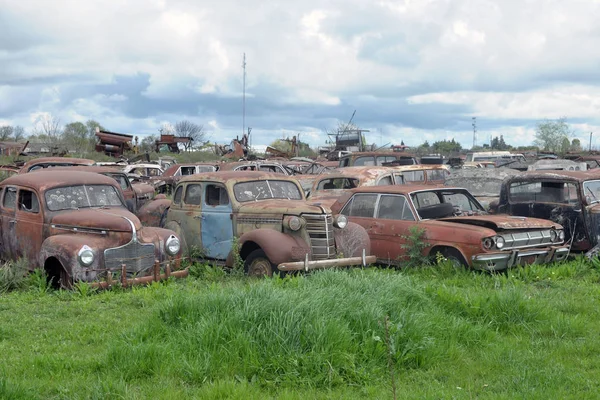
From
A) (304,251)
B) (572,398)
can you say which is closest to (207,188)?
(304,251)

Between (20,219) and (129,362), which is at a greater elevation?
(20,219)

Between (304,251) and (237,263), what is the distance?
1120 millimetres

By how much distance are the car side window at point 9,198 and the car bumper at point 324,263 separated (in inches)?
183

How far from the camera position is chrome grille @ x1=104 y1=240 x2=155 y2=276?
8.80 m

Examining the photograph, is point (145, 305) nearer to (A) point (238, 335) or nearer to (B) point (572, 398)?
(A) point (238, 335)

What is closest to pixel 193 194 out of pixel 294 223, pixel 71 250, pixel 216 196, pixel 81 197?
pixel 216 196

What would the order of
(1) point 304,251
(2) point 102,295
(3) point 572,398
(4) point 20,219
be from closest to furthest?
(3) point 572,398 → (2) point 102,295 → (1) point 304,251 → (4) point 20,219

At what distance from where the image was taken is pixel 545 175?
10820 mm

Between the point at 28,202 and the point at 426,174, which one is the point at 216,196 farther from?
the point at 426,174

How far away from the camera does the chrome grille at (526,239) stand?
9.12 metres

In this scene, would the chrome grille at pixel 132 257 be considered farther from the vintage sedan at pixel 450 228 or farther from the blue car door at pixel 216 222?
the vintage sedan at pixel 450 228

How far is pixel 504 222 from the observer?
9.21m

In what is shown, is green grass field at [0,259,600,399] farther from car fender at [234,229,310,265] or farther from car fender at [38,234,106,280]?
car fender at [234,229,310,265]

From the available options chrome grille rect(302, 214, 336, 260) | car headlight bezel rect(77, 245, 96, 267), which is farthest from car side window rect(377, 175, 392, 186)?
car headlight bezel rect(77, 245, 96, 267)
